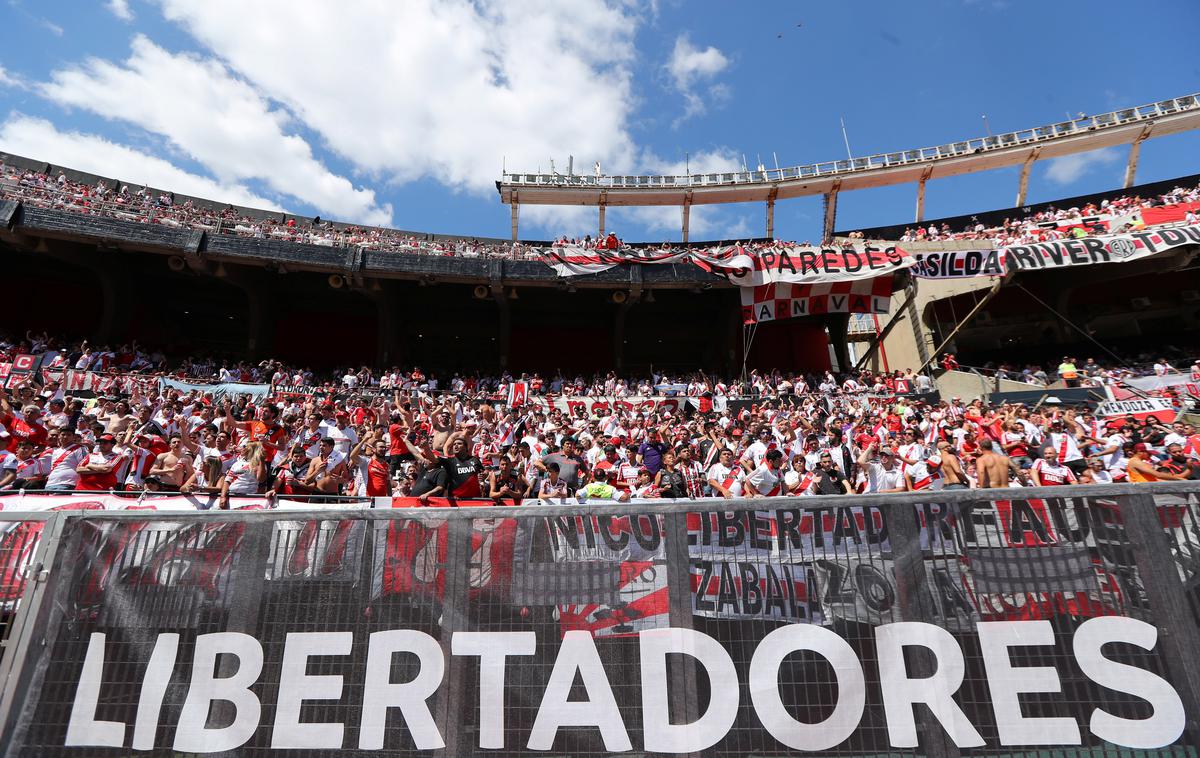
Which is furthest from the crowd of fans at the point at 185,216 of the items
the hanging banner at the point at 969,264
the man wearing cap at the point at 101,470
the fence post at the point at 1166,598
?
the fence post at the point at 1166,598


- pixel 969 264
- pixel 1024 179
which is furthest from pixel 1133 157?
pixel 969 264

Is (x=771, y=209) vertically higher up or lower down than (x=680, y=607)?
higher up

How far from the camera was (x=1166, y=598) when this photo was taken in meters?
2.63

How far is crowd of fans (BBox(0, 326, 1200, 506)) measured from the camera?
7004 mm

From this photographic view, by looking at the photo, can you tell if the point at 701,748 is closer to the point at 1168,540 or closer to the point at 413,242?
the point at 1168,540

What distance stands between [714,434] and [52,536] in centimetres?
963

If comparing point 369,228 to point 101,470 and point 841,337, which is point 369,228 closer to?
point 841,337

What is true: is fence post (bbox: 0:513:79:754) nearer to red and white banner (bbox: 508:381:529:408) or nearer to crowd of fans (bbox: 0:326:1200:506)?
crowd of fans (bbox: 0:326:1200:506)

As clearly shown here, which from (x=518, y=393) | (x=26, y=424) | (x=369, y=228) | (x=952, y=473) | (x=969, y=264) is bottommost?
(x=952, y=473)

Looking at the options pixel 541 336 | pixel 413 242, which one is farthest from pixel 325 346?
pixel 541 336

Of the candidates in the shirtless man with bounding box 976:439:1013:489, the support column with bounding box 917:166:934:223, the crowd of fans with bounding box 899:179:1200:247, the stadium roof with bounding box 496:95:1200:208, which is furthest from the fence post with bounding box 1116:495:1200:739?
the support column with bounding box 917:166:934:223

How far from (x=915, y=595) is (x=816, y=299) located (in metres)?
19.9

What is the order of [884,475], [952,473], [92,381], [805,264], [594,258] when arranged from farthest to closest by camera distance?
1. [594,258]
2. [805,264]
3. [92,381]
4. [884,475]
5. [952,473]

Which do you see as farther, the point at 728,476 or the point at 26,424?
the point at 728,476
